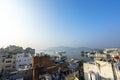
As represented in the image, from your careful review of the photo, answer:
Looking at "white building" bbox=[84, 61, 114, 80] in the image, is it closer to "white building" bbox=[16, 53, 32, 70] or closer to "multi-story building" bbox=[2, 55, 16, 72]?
"multi-story building" bbox=[2, 55, 16, 72]

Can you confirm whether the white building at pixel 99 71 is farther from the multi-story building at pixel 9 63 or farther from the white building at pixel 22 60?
the white building at pixel 22 60

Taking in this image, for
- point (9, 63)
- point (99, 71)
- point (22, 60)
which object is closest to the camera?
point (99, 71)

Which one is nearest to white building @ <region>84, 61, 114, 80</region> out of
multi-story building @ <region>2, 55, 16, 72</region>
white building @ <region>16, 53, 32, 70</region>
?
multi-story building @ <region>2, 55, 16, 72</region>

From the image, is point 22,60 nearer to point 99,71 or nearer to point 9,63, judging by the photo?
point 9,63

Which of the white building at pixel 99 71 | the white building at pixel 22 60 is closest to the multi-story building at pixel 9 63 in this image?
the white building at pixel 22 60

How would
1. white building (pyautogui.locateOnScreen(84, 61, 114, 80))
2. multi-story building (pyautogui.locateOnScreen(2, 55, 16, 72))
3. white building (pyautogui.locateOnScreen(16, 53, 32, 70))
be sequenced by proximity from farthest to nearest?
white building (pyautogui.locateOnScreen(16, 53, 32, 70))
multi-story building (pyautogui.locateOnScreen(2, 55, 16, 72))
white building (pyautogui.locateOnScreen(84, 61, 114, 80))

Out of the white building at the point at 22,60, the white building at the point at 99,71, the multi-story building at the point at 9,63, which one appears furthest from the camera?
the white building at the point at 22,60

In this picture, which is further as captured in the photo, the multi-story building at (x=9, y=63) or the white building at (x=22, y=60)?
the white building at (x=22, y=60)

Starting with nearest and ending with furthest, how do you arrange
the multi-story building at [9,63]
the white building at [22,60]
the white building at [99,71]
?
the white building at [99,71] < the multi-story building at [9,63] < the white building at [22,60]

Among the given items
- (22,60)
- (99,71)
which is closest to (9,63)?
(22,60)

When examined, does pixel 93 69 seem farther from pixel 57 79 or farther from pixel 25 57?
pixel 25 57

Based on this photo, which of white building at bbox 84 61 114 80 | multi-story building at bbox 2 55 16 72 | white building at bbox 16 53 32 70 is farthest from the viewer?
white building at bbox 16 53 32 70

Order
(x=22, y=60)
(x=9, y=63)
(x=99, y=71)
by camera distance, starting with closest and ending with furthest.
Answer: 1. (x=99, y=71)
2. (x=9, y=63)
3. (x=22, y=60)

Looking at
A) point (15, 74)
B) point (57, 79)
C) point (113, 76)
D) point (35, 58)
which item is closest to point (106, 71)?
point (113, 76)
